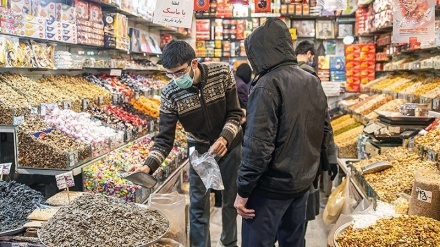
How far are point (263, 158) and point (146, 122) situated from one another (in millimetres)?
3433

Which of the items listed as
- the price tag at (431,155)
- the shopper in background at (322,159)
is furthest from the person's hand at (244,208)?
the price tag at (431,155)

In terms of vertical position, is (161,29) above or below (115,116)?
above

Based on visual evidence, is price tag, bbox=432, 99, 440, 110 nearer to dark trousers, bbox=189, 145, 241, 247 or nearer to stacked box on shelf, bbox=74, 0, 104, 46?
dark trousers, bbox=189, 145, 241, 247

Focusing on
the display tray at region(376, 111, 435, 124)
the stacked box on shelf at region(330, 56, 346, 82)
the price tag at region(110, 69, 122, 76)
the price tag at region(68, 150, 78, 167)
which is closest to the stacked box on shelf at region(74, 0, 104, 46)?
the price tag at region(110, 69, 122, 76)

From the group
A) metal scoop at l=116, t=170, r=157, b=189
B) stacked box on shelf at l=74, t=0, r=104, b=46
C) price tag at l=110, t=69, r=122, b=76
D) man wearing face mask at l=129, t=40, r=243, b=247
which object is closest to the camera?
metal scoop at l=116, t=170, r=157, b=189

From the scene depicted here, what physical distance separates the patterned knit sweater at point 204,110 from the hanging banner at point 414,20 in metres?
1.98

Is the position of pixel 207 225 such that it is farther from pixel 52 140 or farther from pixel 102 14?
pixel 102 14

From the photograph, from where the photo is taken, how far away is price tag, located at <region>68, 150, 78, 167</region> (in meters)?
3.52

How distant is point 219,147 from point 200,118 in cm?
32

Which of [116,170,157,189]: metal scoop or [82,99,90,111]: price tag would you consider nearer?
[116,170,157,189]: metal scoop

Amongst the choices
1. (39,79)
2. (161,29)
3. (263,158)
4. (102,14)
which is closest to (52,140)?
(39,79)

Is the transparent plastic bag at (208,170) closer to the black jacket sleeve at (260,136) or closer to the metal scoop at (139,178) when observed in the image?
the metal scoop at (139,178)

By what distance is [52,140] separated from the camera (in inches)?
144

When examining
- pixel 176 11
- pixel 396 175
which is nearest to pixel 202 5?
pixel 176 11
